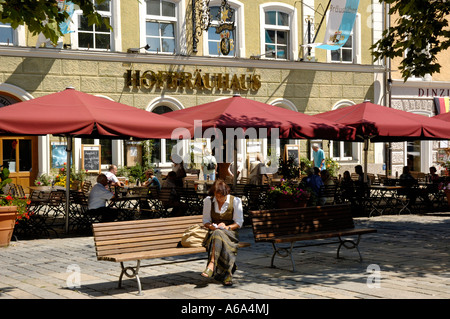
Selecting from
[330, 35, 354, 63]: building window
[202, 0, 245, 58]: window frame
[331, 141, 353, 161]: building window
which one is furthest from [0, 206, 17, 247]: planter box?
[330, 35, 354, 63]: building window

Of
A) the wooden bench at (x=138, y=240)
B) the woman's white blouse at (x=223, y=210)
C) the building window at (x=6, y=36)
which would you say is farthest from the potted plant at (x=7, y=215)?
the building window at (x=6, y=36)

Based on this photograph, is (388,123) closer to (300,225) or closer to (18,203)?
(300,225)

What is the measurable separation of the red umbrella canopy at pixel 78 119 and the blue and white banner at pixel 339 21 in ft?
38.7

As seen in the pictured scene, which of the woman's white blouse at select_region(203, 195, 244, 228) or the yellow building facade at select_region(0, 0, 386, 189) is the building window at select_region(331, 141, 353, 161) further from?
the woman's white blouse at select_region(203, 195, 244, 228)

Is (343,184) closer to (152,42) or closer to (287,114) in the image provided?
(287,114)

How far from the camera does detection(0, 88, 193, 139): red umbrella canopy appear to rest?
1111 cm

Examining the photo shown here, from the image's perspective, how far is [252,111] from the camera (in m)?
13.5

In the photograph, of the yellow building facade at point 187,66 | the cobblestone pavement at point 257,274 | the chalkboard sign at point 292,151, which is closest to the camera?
the cobblestone pavement at point 257,274

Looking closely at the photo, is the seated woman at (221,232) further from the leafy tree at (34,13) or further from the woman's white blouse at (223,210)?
the leafy tree at (34,13)

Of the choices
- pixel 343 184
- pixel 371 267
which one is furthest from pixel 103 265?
pixel 343 184

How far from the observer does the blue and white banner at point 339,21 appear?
23.0 metres

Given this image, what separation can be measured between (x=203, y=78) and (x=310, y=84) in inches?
177

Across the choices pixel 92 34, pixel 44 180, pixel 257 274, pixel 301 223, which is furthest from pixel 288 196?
pixel 92 34

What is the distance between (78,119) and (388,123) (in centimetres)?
729
